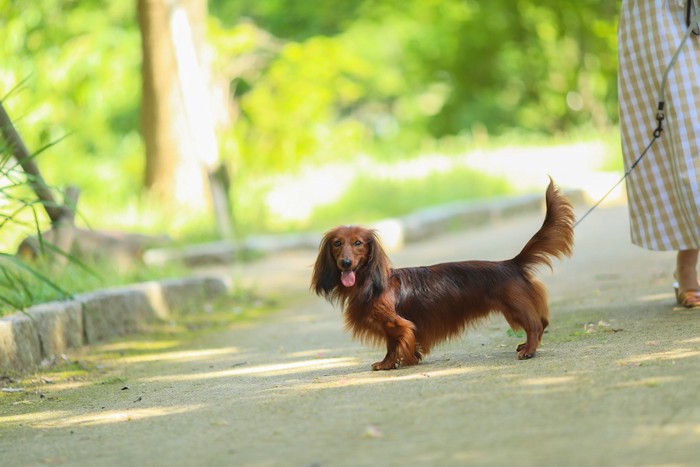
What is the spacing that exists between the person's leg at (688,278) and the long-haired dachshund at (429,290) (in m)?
1.05

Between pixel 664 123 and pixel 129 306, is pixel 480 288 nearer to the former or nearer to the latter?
pixel 664 123

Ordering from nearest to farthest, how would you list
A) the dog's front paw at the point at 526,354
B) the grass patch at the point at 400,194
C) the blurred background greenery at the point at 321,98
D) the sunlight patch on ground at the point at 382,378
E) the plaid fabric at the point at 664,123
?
the sunlight patch on ground at the point at 382,378, the dog's front paw at the point at 526,354, the plaid fabric at the point at 664,123, the blurred background greenery at the point at 321,98, the grass patch at the point at 400,194

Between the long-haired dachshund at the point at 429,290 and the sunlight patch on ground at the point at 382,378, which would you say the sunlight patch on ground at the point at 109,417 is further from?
the long-haired dachshund at the point at 429,290

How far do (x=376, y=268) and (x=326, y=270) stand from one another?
0.84 feet

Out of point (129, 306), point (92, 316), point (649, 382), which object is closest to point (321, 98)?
point (129, 306)

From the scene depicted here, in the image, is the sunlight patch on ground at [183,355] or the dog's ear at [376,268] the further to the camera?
the sunlight patch on ground at [183,355]

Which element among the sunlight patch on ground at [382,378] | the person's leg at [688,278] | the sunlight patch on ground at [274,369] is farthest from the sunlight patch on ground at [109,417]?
the person's leg at [688,278]

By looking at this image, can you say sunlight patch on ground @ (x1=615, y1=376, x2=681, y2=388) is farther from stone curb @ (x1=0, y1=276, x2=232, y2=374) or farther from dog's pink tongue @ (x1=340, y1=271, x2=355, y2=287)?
stone curb @ (x1=0, y1=276, x2=232, y2=374)

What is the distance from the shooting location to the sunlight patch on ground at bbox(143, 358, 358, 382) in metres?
5.29

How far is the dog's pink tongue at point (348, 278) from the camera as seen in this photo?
4859 millimetres

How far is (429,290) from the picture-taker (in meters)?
4.95

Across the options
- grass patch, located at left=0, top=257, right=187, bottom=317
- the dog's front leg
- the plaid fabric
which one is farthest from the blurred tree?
the dog's front leg

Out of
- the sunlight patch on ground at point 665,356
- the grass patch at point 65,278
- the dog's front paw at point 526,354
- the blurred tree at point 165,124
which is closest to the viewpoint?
the sunlight patch on ground at point 665,356

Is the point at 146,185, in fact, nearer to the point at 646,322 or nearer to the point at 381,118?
the point at 646,322
